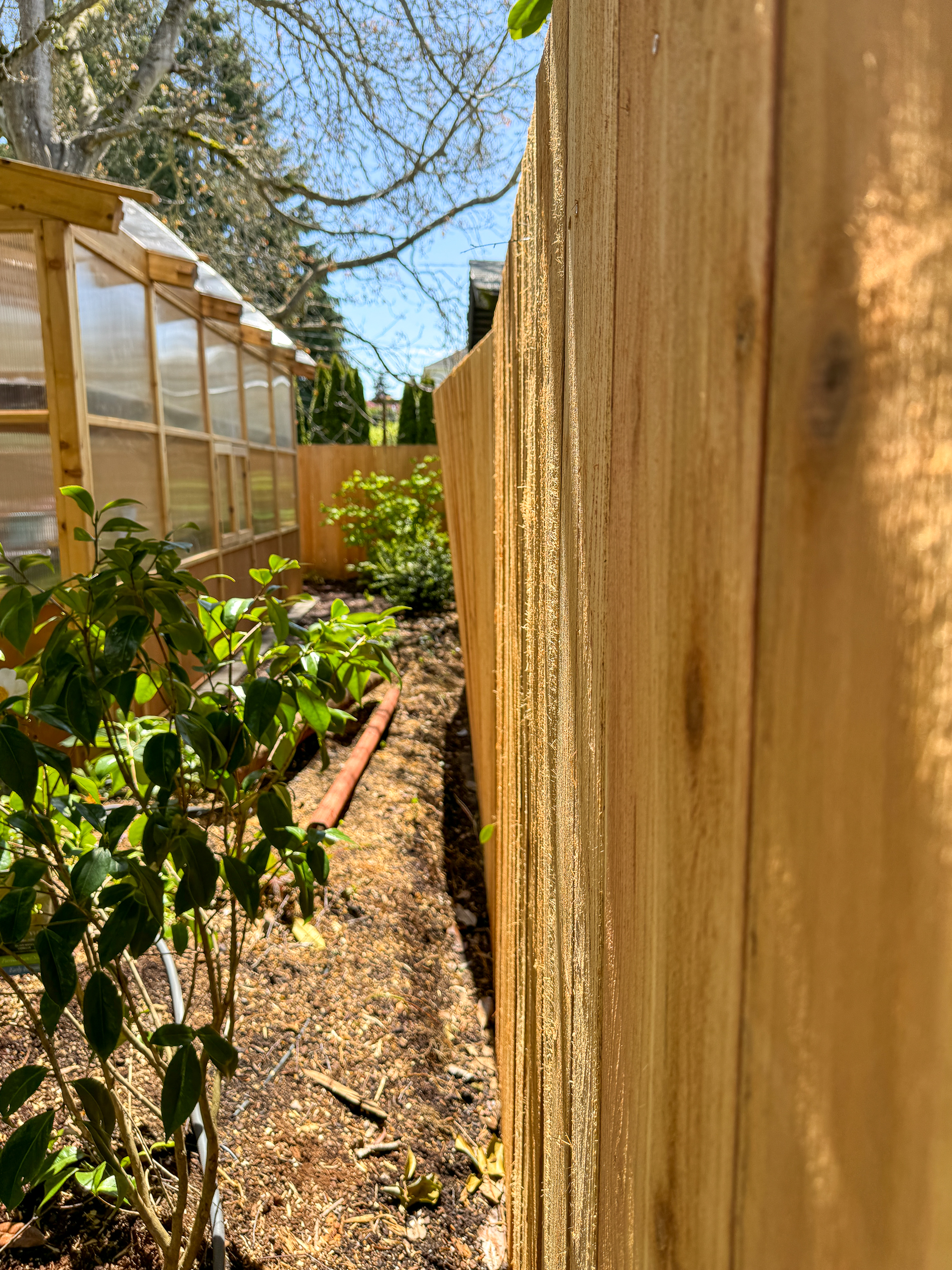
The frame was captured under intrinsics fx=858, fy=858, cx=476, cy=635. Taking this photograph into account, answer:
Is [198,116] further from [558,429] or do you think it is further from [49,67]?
[558,429]

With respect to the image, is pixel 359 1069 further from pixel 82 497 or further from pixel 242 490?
pixel 242 490

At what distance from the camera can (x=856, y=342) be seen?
0.41m

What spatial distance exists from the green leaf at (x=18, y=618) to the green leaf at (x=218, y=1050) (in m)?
0.78

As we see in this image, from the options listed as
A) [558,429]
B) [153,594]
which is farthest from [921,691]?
[153,594]

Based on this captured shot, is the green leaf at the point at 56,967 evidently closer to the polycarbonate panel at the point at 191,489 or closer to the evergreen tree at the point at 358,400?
the polycarbonate panel at the point at 191,489

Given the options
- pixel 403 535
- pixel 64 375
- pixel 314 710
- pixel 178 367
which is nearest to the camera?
pixel 314 710

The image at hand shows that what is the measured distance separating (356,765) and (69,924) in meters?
3.69

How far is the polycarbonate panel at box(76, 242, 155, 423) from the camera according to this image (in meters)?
5.45

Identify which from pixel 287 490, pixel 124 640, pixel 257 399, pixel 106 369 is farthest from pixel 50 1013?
pixel 287 490

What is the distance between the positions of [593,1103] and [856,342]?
858 millimetres

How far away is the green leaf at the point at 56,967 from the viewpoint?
1368 millimetres

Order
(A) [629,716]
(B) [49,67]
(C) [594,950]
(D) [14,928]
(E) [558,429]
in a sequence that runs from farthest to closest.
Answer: (B) [49,67] < (D) [14,928] < (E) [558,429] < (C) [594,950] < (A) [629,716]

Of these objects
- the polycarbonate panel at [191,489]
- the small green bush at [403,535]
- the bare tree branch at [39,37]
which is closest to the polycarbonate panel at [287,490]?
the small green bush at [403,535]

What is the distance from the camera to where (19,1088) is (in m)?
1.51
